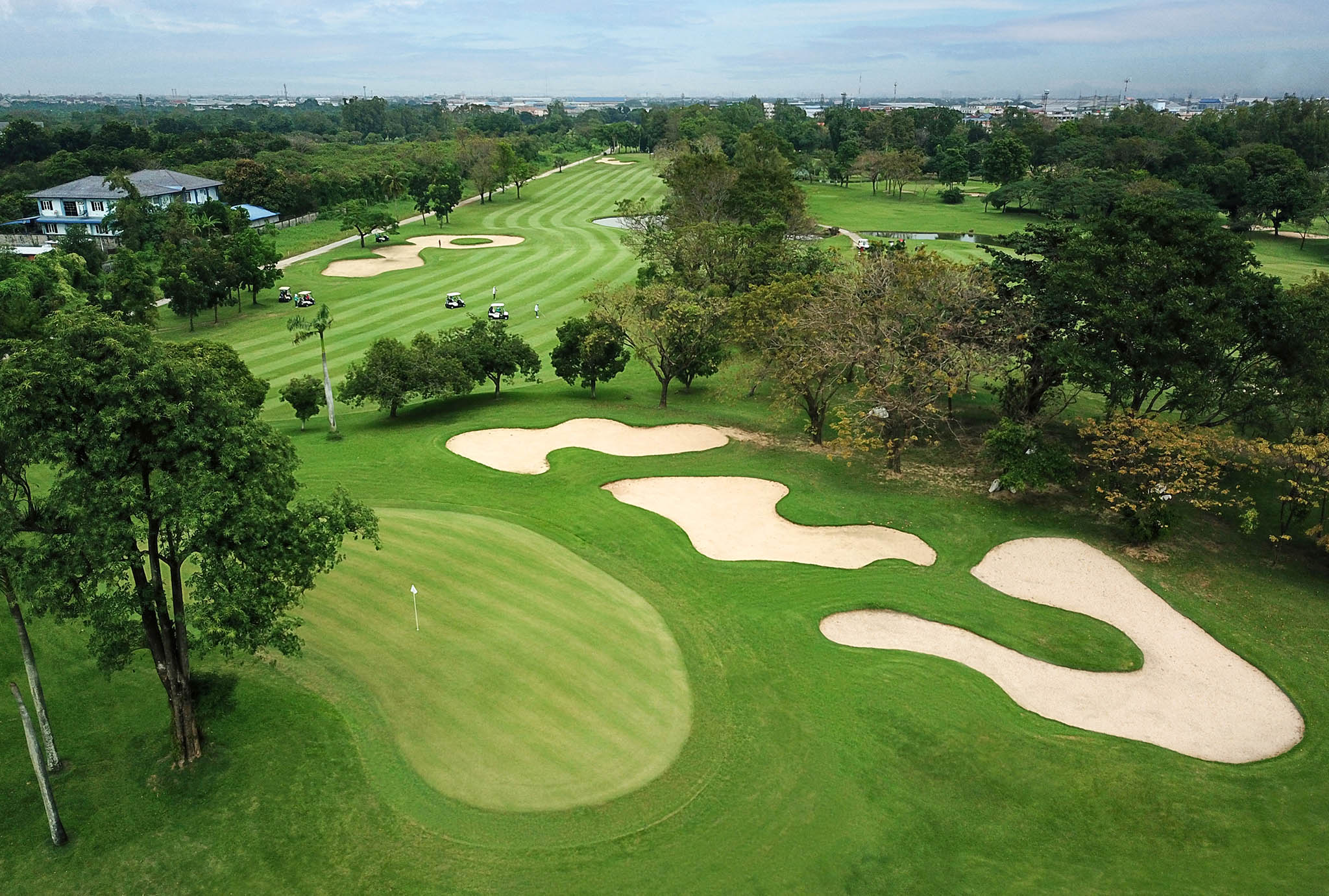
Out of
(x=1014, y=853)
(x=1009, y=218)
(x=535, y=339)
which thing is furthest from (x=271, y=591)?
(x=1009, y=218)

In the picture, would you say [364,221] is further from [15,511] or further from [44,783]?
[44,783]

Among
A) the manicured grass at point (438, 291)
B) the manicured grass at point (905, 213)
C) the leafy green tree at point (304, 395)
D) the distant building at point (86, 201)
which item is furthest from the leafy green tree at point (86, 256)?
the manicured grass at point (905, 213)

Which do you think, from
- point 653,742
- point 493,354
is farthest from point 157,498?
point 493,354

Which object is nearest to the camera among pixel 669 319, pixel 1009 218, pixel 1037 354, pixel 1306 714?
pixel 1306 714

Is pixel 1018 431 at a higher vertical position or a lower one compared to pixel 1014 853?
higher

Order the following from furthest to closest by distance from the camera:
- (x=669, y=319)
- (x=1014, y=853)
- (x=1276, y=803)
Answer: (x=669, y=319), (x=1276, y=803), (x=1014, y=853)

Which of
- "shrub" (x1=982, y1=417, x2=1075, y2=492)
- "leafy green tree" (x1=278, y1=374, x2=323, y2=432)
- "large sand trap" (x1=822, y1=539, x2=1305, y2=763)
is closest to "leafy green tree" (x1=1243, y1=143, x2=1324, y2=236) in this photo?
"shrub" (x1=982, y1=417, x2=1075, y2=492)

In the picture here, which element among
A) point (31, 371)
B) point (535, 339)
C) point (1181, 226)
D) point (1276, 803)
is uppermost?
point (1181, 226)

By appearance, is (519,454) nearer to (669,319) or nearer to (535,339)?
(669,319)

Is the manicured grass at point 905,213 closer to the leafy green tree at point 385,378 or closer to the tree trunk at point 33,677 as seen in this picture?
the leafy green tree at point 385,378

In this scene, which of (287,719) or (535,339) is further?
(535,339)
